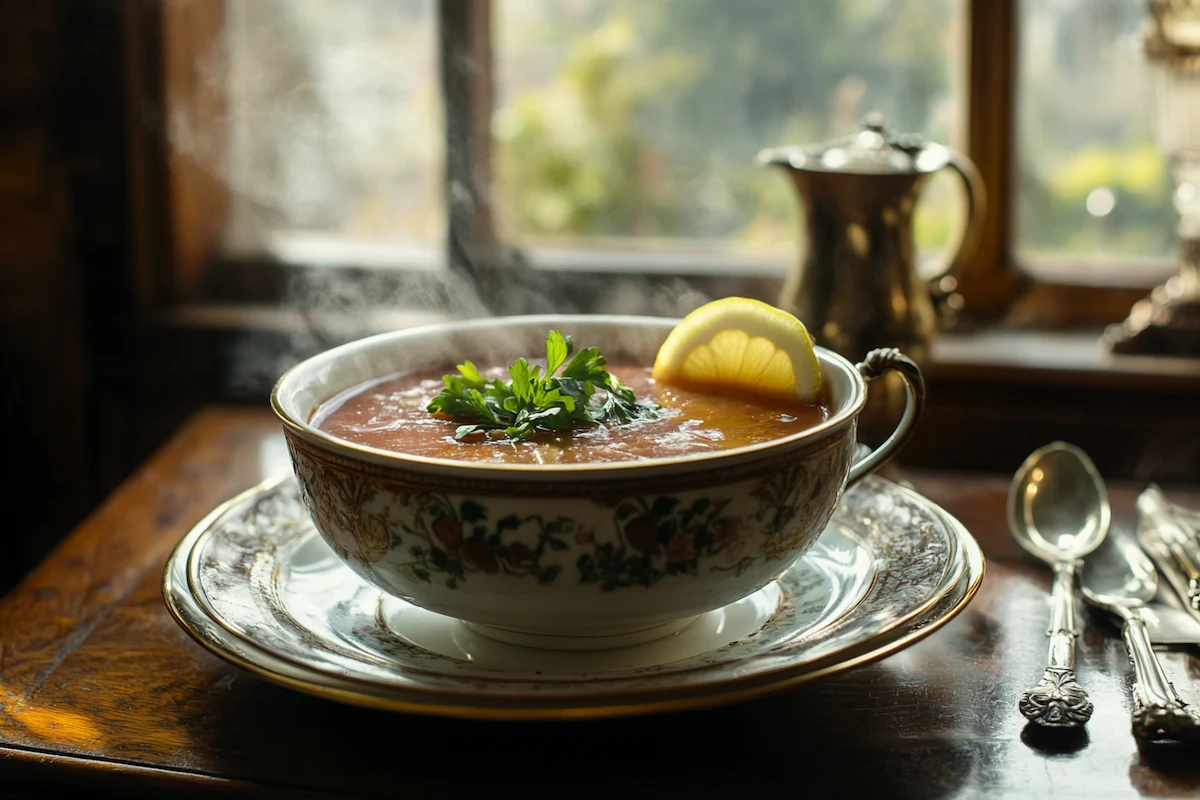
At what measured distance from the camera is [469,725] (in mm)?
920

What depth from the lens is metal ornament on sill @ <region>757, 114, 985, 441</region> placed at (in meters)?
1.44

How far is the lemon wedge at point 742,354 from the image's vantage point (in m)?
1.11

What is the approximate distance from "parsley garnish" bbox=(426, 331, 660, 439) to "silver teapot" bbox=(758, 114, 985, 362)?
450 millimetres

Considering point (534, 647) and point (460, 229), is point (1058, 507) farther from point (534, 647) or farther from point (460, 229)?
point (460, 229)

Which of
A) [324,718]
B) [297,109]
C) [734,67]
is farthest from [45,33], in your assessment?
[324,718]

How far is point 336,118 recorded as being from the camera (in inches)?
90.8

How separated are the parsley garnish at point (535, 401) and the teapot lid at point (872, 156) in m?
0.49

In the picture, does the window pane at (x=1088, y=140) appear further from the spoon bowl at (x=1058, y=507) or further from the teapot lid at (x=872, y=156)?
the spoon bowl at (x=1058, y=507)

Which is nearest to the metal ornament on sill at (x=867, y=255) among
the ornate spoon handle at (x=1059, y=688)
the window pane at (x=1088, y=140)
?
the ornate spoon handle at (x=1059, y=688)

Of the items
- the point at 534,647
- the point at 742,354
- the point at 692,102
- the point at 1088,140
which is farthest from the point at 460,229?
the point at 534,647

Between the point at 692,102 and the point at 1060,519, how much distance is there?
113 cm

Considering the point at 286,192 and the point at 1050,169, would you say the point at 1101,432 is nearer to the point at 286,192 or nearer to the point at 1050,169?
the point at 1050,169

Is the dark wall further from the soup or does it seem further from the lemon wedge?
Result: the lemon wedge

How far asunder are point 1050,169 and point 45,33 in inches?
67.2
